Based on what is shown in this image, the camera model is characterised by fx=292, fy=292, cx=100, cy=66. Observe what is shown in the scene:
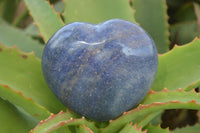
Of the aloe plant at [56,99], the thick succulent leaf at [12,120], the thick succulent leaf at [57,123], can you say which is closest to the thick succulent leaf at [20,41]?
the aloe plant at [56,99]

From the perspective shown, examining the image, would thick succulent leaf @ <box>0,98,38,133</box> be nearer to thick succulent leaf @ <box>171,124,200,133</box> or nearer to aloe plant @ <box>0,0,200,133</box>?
aloe plant @ <box>0,0,200,133</box>

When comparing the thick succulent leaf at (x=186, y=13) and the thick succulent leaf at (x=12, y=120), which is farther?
the thick succulent leaf at (x=186, y=13)

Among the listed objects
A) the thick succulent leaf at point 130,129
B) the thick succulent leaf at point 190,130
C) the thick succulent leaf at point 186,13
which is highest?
the thick succulent leaf at point 130,129

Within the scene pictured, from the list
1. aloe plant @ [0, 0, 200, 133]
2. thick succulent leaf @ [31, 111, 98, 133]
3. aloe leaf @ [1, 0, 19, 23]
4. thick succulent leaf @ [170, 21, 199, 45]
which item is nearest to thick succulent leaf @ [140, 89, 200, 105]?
aloe plant @ [0, 0, 200, 133]

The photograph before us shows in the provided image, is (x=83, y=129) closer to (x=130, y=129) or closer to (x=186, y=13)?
(x=130, y=129)

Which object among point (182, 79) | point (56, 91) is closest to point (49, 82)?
point (56, 91)

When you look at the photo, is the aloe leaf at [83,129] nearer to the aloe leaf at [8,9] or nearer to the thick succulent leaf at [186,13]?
the thick succulent leaf at [186,13]

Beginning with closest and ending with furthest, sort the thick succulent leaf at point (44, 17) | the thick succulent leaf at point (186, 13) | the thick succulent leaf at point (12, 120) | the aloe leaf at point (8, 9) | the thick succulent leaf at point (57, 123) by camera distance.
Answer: the thick succulent leaf at point (57, 123) → the thick succulent leaf at point (12, 120) → the thick succulent leaf at point (44, 17) → the thick succulent leaf at point (186, 13) → the aloe leaf at point (8, 9)

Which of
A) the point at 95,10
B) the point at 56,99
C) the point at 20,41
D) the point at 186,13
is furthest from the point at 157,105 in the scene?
the point at 186,13

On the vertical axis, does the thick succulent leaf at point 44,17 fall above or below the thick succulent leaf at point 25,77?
above

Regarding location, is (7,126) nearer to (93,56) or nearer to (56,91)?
(56,91)
